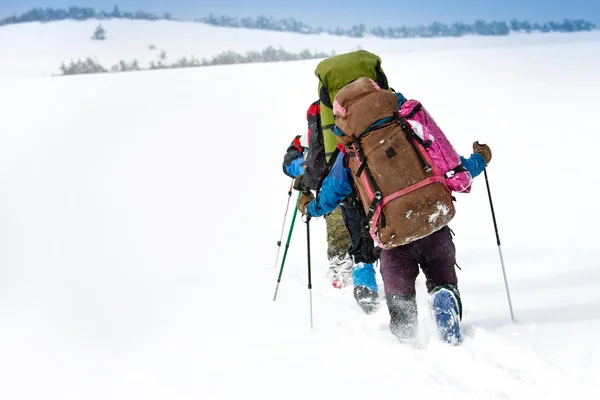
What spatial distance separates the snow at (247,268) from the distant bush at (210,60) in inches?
1303

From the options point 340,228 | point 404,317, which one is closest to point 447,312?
point 404,317

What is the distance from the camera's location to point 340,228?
5.34 metres

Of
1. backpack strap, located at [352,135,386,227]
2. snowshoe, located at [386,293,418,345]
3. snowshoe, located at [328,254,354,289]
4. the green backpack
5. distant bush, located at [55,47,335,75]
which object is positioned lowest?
snowshoe, located at [328,254,354,289]

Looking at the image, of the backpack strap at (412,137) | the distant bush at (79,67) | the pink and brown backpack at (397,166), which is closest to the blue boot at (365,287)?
the pink and brown backpack at (397,166)

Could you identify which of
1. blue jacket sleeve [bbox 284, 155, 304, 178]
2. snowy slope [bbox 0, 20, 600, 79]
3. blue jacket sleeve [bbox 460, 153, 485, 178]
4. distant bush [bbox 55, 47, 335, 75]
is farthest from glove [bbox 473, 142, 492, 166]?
snowy slope [bbox 0, 20, 600, 79]

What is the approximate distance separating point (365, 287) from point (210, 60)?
56408 millimetres

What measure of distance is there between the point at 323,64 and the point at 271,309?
2.08 metres

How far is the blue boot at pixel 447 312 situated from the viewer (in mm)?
3102

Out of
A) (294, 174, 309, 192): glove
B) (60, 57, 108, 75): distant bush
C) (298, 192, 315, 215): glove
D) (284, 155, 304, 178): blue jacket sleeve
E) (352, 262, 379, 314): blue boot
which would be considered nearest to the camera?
(298, 192, 315, 215): glove

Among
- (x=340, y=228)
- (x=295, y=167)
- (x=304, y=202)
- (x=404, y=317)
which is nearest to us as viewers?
→ (x=404, y=317)

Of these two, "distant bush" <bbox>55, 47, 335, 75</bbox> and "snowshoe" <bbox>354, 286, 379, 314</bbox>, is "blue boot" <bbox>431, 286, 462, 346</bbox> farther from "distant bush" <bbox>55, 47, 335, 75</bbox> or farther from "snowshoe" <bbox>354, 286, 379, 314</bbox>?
"distant bush" <bbox>55, 47, 335, 75</bbox>

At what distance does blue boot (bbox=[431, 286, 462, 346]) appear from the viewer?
3102 mm

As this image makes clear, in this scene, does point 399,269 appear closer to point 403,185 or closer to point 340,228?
point 403,185

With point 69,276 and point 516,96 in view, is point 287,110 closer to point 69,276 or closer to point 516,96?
point 516,96
